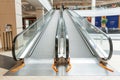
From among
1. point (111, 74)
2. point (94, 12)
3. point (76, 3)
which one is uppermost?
point (76, 3)

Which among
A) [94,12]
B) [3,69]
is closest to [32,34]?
[3,69]

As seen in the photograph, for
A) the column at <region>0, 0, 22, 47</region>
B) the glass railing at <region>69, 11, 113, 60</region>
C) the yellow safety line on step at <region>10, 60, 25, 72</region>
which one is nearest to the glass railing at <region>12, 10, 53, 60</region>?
the yellow safety line on step at <region>10, 60, 25, 72</region>

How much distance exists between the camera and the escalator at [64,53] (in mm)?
3352

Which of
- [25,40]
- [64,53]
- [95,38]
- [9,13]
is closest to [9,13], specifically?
[9,13]

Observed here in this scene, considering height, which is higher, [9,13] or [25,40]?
[9,13]

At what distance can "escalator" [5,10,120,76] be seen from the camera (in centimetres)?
335

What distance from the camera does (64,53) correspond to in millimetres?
4371

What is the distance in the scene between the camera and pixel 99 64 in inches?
147

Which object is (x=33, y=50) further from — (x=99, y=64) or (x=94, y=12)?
(x=94, y=12)

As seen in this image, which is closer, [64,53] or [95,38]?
[64,53]

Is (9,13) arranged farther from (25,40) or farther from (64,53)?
(64,53)

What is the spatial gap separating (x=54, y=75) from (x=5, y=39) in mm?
3462

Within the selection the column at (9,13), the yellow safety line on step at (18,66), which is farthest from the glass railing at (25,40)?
the column at (9,13)

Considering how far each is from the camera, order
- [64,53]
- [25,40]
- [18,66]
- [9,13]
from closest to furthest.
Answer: [18,66], [64,53], [25,40], [9,13]
